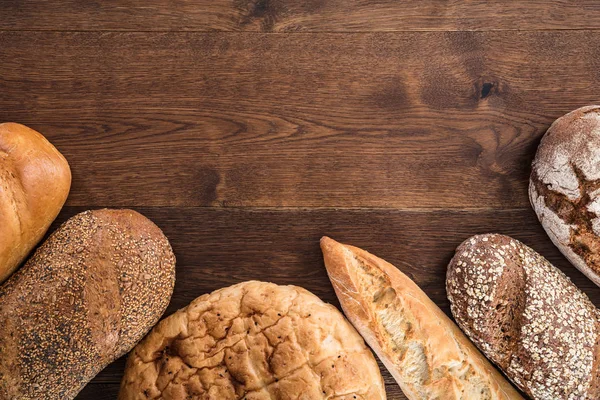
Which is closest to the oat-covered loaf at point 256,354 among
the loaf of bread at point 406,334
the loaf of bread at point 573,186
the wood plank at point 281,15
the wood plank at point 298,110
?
the loaf of bread at point 406,334

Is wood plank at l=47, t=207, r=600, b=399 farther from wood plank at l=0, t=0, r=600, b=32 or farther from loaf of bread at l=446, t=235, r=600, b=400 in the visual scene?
wood plank at l=0, t=0, r=600, b=32

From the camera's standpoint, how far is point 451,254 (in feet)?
6.70

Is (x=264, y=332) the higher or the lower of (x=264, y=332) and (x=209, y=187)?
the lower

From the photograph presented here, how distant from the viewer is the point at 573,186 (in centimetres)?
Result: 184

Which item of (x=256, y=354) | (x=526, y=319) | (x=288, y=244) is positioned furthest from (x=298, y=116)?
(x=526, y=319)

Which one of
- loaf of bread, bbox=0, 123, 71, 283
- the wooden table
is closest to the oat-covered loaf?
the wooden table

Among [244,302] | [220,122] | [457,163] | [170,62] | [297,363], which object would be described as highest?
[170,62]

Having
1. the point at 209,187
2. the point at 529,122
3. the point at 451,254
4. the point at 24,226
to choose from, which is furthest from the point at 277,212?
the point at 529,122

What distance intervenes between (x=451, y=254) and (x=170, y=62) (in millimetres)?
1411

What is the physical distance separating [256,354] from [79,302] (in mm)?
659

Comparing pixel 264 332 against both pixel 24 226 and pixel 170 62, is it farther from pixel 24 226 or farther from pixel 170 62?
pixel 170 62

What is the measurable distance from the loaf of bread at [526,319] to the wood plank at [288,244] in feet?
0.46

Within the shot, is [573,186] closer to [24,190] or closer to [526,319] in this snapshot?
[526,319]

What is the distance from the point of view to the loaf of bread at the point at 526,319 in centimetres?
182
